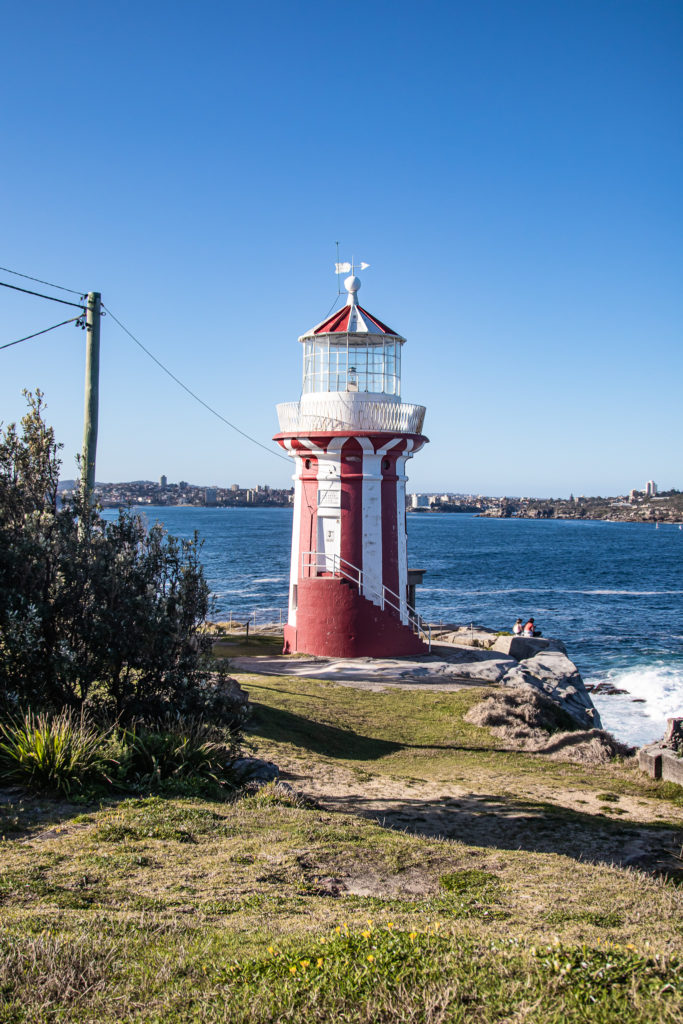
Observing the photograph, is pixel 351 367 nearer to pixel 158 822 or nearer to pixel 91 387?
pixel 91 387

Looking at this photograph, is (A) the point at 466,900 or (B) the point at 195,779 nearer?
(A) the point at 466,900

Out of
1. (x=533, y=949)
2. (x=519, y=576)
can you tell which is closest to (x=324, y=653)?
(x=533, y=949)

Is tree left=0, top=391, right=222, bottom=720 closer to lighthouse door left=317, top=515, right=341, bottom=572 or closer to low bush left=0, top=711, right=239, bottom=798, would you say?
low bush left=0, top=711, right=239, bottom=798

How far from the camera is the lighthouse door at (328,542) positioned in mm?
21797

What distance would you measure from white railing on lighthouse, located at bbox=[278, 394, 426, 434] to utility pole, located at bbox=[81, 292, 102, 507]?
10551 mm

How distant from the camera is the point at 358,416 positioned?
2156cm

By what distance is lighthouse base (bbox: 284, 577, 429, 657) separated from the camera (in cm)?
2130

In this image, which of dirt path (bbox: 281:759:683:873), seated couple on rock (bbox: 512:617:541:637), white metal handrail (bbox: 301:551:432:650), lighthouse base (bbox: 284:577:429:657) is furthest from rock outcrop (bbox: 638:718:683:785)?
seated couple on rock (bbox: 512:617:541:637)

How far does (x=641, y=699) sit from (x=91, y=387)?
77.6ft

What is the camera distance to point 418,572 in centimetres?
2564

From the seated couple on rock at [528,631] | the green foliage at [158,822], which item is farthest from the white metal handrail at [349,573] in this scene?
the green foliage at [158,822]

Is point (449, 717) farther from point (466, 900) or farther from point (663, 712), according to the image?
point (663, 712)

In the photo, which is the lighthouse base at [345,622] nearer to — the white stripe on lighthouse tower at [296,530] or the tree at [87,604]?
the white stripe on lighthouse tower at [296,530]

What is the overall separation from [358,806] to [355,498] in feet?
40.5
